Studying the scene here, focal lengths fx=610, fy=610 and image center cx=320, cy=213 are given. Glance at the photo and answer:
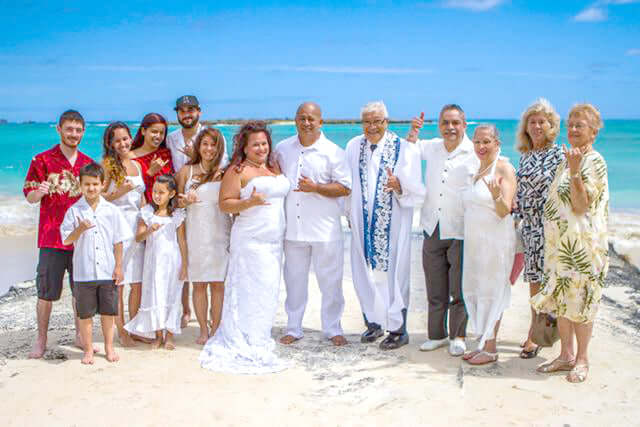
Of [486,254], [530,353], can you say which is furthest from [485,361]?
[486,254]

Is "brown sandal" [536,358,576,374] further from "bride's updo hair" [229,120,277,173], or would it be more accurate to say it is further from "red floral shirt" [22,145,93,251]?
"red floral shirt" [22,145,93,251]

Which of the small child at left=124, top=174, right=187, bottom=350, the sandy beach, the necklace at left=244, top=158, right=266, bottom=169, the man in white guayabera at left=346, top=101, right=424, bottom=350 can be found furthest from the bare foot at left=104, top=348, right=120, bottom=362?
the man in white guayabera at left=346, top=101, right=424, bottom=350

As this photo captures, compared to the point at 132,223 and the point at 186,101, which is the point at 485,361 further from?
the point at 186,101

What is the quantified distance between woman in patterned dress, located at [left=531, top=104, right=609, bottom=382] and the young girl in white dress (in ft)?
11.1

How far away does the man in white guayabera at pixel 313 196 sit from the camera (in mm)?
5348

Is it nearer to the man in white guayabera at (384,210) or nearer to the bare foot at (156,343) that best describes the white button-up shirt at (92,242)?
the bare foot at (156,343)

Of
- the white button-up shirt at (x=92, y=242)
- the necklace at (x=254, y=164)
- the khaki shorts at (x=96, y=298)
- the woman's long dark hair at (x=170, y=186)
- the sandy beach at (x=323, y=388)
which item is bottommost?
the sandy beach at (x=323, y=388)

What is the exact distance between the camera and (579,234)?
4.50 metres

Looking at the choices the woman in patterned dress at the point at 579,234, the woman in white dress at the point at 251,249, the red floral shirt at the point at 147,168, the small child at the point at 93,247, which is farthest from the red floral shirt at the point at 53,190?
the woman in patterned dress at the point at 579,234

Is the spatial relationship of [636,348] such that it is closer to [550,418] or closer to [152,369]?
[550,418]

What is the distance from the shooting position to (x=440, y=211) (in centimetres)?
511

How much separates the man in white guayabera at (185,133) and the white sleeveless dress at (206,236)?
11.9 inches

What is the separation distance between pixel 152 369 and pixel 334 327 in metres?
1.70

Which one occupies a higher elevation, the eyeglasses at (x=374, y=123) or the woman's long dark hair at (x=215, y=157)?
the eyeglasses at (x=374, y=123)
